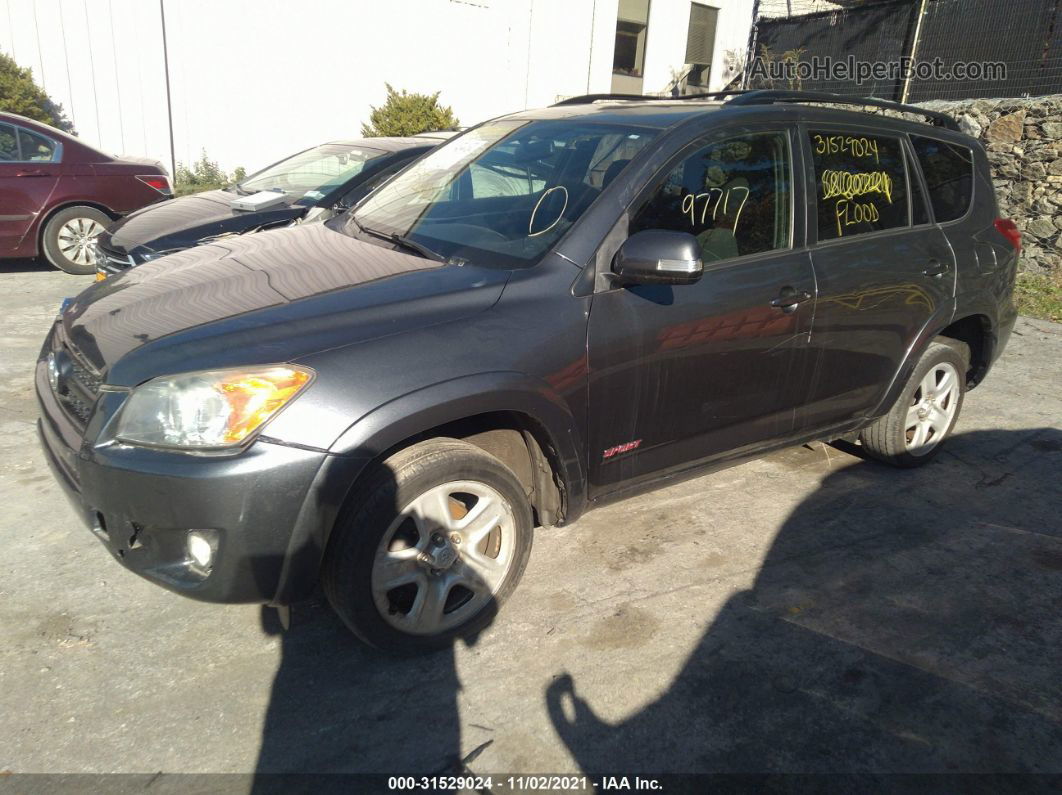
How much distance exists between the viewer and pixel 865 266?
3648 millimetres

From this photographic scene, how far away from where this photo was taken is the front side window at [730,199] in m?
3.11

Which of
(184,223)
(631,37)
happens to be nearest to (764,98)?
(184,223)

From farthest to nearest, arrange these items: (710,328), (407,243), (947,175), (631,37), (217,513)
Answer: (631,37), (947,175), (407,243), (710,328), (217,513)

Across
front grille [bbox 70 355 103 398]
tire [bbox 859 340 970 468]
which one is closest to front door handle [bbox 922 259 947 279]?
tire [bbox 859 340 970 468]

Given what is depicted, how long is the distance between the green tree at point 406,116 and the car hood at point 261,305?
10787 mm

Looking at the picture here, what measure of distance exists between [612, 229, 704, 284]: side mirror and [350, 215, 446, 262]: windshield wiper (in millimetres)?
701

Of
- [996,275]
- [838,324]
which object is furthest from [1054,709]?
[996,275]

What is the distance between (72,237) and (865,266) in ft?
25.6

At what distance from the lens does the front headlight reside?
2311mm

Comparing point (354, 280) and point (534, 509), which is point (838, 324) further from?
point (354, 280)

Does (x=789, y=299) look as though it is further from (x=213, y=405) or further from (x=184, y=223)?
(x=184, y=223)

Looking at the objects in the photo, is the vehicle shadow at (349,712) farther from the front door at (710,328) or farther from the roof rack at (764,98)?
the roof rack at (764,98)

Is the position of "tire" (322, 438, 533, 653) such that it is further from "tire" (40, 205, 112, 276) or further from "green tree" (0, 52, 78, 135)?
"green tree" (0, 52, 78, 135)

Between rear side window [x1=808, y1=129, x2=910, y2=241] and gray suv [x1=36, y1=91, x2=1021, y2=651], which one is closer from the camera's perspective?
gray suv [x1=36, y1=91, x2=1021, y2=651]
